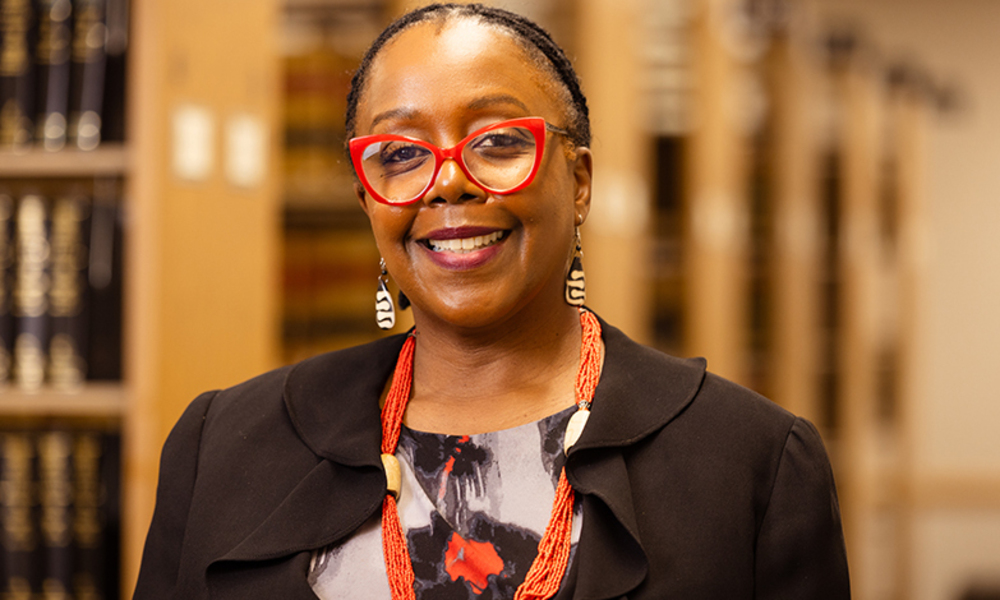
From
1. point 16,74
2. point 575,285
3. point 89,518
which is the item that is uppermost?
point 16,74

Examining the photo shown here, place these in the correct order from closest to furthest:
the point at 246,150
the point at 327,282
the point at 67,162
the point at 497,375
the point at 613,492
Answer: the point at 613,492
the point at 497,375
the point at 67,162
the point at 246,150
the point at 327,282

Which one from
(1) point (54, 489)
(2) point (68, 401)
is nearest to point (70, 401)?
(2) point (68, 401)

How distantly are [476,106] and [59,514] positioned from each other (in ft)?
4.90

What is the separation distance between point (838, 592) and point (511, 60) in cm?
63

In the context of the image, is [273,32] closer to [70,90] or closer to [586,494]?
[70,90]

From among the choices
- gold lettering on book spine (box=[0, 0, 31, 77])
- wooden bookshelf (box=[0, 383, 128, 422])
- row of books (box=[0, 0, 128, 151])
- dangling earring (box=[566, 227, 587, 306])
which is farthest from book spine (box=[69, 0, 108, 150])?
dangling earring (box=[566, 227, 587, 306])

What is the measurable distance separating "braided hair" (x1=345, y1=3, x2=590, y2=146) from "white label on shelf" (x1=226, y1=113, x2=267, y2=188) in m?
1.08

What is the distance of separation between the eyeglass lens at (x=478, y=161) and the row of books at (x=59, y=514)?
128 centimetres

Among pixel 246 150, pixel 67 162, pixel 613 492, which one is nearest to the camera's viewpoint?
pixel 613 492

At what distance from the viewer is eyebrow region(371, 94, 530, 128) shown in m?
0.86

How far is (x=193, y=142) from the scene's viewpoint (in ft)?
6.23

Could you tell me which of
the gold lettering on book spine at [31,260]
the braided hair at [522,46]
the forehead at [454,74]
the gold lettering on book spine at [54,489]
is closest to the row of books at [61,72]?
the gold lettering on book spine at [31,260]

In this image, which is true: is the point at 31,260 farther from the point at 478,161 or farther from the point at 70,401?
the point at 478,161

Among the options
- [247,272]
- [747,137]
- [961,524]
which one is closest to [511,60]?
[247,272]
